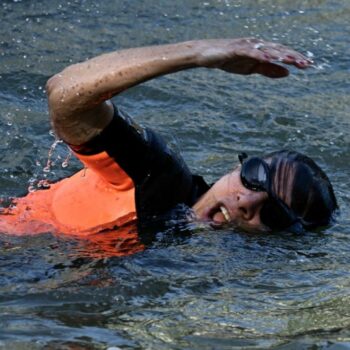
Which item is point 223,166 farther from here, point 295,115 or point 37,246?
point 37,246

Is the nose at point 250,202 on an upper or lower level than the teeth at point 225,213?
upper

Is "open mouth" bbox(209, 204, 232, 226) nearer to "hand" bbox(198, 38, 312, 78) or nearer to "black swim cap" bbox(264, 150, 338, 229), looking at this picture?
"black swim cap" bbox(264, 150, 338, 229)

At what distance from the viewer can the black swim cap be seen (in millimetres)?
4512

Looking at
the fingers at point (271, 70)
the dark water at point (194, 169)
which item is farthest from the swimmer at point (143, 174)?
the dark water at point (194, 169)

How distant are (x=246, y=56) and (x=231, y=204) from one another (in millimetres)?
1036

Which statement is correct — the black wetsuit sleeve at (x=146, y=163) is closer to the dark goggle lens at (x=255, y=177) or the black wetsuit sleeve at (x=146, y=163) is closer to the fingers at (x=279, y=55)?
the dark goggle lens at (x=255, y=177)

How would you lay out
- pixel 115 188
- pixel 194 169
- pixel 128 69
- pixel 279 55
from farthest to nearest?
pixel 194 169, pixel 115 188, pixel 128 69, pixel 279 55

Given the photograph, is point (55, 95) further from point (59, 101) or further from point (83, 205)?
point (83, 205)

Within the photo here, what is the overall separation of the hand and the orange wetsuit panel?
0.72 m

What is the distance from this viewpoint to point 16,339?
3457 millimetres

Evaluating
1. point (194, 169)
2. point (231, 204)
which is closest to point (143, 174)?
point (231, 204)

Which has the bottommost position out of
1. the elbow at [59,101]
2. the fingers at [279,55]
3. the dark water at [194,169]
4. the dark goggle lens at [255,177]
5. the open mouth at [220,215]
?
the dark water at [194,169]

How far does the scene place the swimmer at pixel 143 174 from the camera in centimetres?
376

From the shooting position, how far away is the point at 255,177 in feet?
14.7
